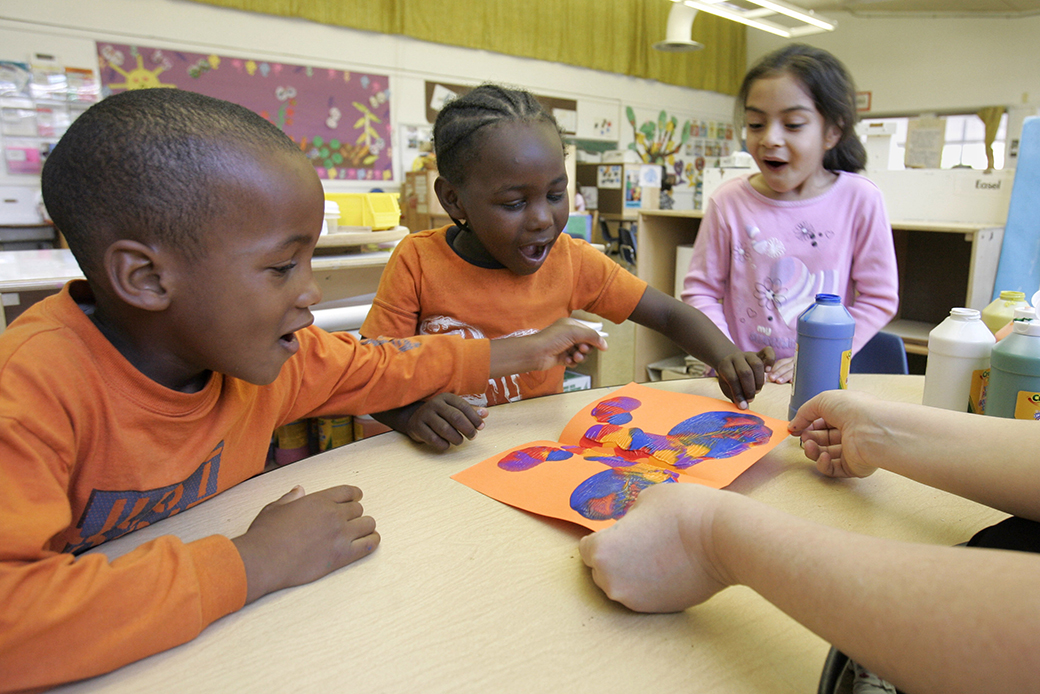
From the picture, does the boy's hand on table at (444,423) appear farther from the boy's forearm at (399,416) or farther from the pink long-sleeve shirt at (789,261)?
the pink long-sleeve shirt at (789,261)

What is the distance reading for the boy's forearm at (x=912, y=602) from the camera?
1.11ft

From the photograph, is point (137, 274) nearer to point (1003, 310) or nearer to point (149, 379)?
point (149, 379)

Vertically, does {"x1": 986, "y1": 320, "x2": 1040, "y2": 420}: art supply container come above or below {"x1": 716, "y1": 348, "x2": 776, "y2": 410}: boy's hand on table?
above

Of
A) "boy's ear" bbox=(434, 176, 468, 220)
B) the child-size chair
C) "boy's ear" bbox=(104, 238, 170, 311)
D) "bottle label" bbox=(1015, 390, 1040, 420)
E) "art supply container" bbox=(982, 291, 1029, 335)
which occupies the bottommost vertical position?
the child-size chair

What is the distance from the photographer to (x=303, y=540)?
1.91 feet

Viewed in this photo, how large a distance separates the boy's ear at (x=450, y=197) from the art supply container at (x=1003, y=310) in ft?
3.12

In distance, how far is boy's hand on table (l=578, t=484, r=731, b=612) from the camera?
0.51 metres

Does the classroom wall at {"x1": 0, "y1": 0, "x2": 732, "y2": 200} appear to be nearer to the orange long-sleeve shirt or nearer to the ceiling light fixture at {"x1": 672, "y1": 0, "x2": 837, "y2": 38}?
the ceiling light fixture at {"x1": 672, "y1": 0, "x2": 837, "y2": 38}

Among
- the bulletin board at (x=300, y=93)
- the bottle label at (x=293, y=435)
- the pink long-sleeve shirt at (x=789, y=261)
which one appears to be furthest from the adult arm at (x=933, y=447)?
the bulletin board at (x=300, y=93)

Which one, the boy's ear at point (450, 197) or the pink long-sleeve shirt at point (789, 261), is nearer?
the boy's ear at point (450, 197)

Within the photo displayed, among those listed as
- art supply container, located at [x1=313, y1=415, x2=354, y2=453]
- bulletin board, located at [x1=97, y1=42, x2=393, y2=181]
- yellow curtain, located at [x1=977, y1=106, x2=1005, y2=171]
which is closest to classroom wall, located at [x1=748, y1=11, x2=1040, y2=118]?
yellow curtain, located at [x1=977, y1=106, x2=1005, y2=171]

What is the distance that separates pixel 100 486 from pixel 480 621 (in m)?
0.39

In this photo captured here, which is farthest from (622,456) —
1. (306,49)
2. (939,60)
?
(939,60)

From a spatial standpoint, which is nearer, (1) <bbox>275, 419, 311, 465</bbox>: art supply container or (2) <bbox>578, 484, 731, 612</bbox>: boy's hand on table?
(2) <bbox>578, 484, 731, 612</bbox>: boy's hand on table
